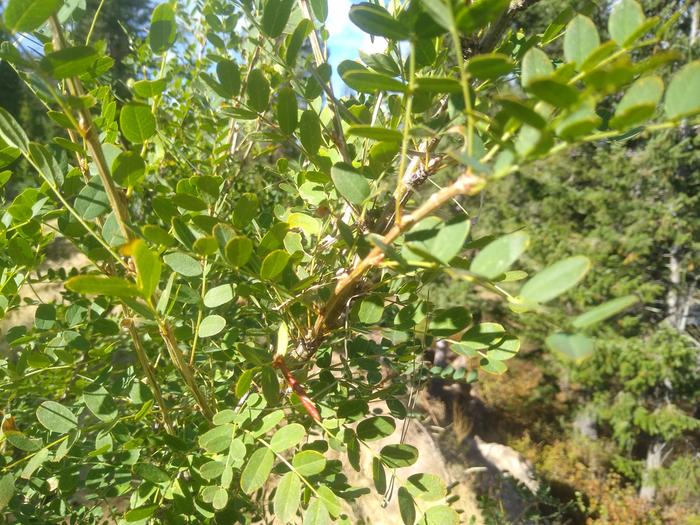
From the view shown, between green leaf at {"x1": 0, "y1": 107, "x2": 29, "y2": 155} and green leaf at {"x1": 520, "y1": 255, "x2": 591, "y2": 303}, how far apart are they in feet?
1.67

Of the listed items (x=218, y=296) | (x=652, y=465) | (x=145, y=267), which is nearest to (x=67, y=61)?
(x=145, y=267)

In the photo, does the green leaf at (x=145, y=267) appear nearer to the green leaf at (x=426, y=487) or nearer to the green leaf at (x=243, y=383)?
the green leaf at (x=243, y=383)

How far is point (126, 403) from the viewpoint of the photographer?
2.68 feet

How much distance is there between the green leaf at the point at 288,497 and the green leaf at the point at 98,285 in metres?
0.29

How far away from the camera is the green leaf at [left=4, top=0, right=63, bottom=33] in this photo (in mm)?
343

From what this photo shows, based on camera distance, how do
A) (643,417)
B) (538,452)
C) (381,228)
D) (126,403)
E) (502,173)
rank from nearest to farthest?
(502,173)
(381,228)
(126,403)
(643,417)
(538,452)

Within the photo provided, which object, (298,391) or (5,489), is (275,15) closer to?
(298,391)

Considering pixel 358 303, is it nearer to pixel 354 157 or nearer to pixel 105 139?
pixel 354 157

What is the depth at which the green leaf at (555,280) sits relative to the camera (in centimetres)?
30

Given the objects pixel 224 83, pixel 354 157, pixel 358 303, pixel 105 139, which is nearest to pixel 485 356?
pixel 358 303

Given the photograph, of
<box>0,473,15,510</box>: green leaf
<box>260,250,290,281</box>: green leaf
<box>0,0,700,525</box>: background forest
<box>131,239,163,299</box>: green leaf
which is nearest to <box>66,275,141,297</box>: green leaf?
<box>131,239,163,299</box>: green leaf

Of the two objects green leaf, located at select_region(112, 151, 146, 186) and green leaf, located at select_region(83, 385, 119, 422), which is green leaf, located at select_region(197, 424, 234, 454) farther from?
green leaf, located at select_region(112, 151, 146, 186)

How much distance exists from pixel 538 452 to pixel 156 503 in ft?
18.7

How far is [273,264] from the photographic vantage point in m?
0.45
